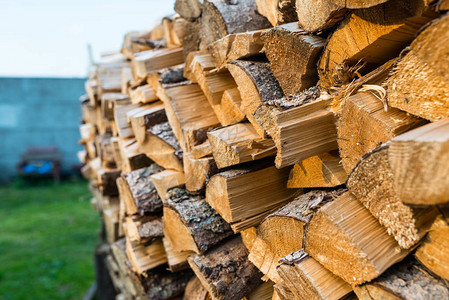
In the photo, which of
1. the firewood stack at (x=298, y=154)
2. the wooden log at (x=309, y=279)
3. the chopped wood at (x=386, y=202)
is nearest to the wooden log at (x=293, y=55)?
the firewood stack at (x=298, y=154)

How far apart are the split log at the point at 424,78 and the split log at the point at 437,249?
0.70 feet

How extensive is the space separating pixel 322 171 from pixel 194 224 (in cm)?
53

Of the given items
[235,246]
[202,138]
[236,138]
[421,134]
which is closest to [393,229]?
[421,134]

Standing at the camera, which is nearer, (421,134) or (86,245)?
(421,134)

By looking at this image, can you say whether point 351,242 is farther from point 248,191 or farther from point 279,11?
point 279,11

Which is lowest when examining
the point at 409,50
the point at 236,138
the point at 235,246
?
the point at 235,246

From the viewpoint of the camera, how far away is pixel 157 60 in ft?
6.36

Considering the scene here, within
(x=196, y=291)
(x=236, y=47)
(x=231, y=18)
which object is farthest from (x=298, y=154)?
(x=196, y=291)

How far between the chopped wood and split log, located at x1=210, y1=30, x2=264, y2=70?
0.57m

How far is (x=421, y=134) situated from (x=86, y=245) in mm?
4835

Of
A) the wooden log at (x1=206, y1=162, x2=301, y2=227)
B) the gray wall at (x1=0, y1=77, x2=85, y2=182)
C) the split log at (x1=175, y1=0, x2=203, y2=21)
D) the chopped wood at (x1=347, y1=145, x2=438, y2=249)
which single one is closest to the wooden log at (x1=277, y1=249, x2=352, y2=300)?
the chopped wood at (x1=347, y1=145, x2=438, y2=249)

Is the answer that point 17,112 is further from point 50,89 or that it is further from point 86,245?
point 86,245

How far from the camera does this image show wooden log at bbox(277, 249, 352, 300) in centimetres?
89

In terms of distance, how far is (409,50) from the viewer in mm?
766
